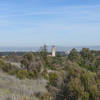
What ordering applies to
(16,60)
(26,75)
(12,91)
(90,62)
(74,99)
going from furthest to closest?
(16,60) < (90,62) < (26,75) < (12,91) < (74,99)

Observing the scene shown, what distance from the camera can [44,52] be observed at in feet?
95.0

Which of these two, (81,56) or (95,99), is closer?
(95,99)

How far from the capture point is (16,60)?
1228 inches

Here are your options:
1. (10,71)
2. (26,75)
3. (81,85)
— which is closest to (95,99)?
(81,85)

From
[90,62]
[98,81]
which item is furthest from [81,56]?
[98,81]

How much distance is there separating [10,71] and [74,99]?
30.2 ft

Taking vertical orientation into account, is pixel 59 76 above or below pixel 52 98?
above

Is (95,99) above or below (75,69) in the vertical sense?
below

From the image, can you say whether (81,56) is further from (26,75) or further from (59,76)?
(59,76)

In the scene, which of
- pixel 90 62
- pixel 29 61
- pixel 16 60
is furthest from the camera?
pixel 16 60

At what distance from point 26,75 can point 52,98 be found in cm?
632

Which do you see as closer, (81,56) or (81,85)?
(81,85)

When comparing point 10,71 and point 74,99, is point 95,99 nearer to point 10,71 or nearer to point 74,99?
point 74,99

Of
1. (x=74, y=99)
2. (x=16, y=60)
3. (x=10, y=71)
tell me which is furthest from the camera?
(x=16, y=60)
